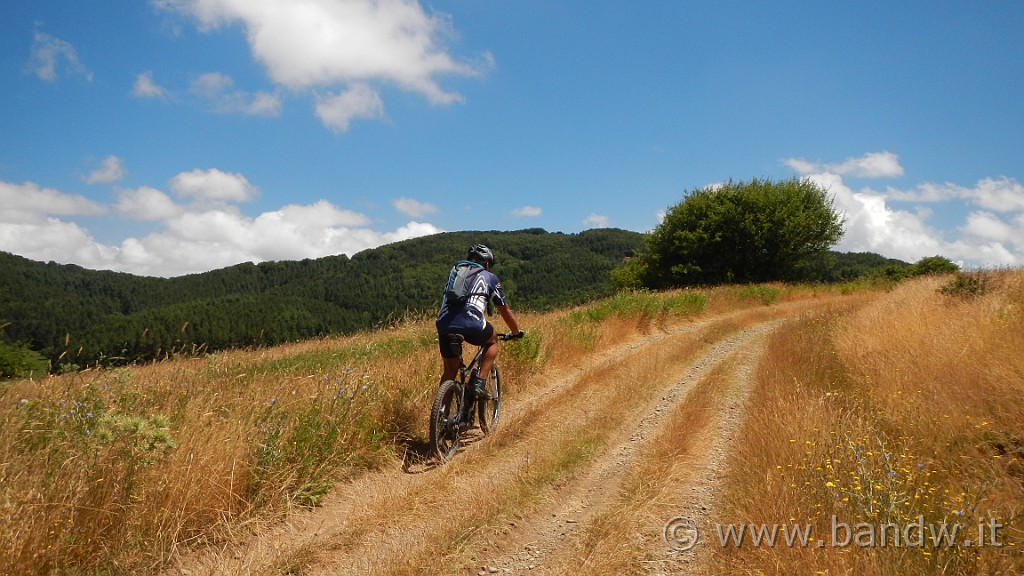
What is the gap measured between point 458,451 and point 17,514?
3.83m

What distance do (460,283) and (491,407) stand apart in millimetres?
2207

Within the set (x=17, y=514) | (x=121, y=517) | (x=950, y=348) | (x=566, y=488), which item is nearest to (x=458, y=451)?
(x=566, y=488)

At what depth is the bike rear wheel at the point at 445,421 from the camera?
17.9ft

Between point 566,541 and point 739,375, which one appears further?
point 739,375

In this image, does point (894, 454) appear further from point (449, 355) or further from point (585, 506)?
point (449, 355)

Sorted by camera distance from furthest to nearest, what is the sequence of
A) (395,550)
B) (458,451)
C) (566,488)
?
(458,451) → (566,488) → (395,550)

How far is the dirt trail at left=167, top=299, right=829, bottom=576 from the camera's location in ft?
11.2

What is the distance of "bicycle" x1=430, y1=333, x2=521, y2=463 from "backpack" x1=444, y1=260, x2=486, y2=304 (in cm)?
47

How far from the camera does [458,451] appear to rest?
5.79 meters

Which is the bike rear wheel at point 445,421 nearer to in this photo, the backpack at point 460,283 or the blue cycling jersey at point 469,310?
the blue cycling jersey at point 469,310

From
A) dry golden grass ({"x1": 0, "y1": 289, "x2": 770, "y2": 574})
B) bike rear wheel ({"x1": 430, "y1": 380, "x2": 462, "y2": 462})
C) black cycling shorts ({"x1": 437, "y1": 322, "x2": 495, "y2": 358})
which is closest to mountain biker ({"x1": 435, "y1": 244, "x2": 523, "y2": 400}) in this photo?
black cycling shorts ({"x1": 437, "y1": 322, "x2": 495, "y2": 358})

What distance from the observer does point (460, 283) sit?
575 cm

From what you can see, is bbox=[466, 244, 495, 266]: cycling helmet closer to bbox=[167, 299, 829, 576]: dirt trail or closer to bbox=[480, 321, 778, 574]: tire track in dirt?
bbox=[167, 299, 829, 576]: dirt trail

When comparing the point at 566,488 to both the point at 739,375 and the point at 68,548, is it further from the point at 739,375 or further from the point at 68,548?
the point at 739,375
